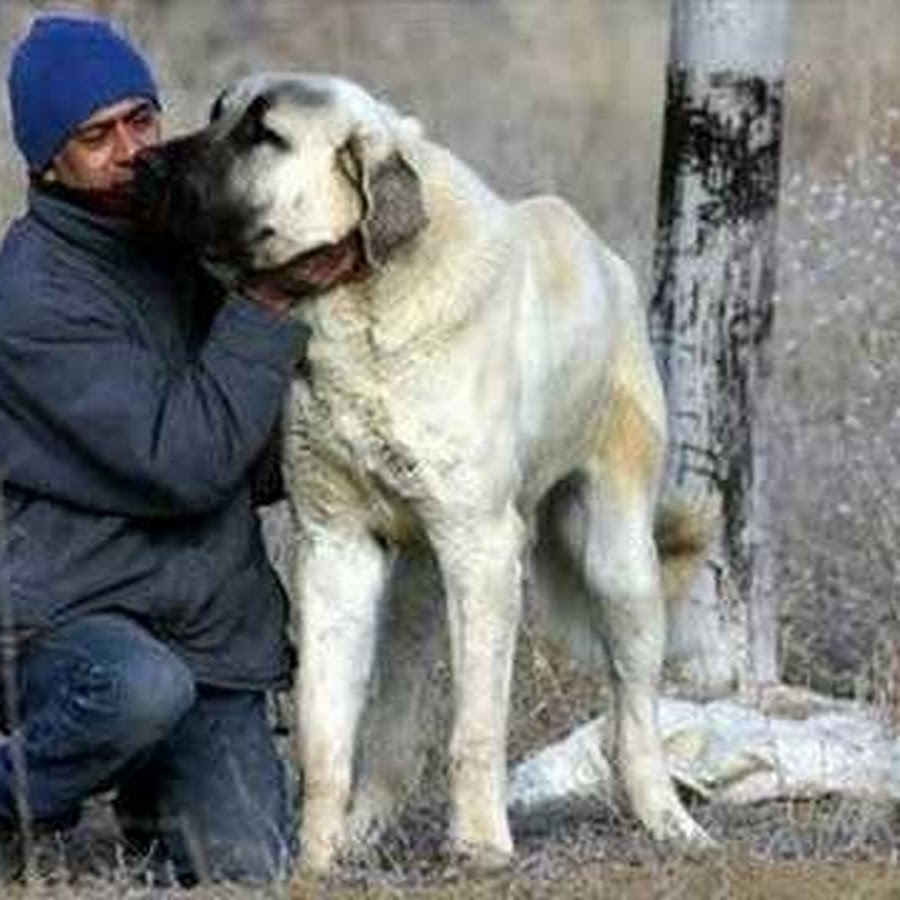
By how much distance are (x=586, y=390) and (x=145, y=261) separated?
920mm

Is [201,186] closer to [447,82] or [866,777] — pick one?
[866,777]

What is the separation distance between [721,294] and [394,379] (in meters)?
1.96

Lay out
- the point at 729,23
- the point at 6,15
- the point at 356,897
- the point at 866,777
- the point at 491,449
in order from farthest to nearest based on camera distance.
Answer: the point at 6,15 → the point at 729,23 → the point at 866,777 → the point at 491,449 → the point at 356,897

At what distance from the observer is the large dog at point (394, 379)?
614 cm

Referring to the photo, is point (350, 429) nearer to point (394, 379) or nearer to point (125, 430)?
point (394, 379)

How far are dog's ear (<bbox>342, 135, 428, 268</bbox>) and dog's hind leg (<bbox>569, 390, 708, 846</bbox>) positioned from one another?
0.87 metres

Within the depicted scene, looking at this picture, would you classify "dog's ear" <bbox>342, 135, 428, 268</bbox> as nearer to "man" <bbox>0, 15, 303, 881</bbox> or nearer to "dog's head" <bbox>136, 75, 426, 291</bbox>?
"dog's head" <bbox>136, 75, 426, 291</bbox>

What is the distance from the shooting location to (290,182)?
6.14 meters

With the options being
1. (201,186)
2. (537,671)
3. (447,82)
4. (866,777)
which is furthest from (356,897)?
(447,82)

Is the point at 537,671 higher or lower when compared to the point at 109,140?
lower

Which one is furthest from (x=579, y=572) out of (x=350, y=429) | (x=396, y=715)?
(x=350, y=429)

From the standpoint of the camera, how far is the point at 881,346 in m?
9.34

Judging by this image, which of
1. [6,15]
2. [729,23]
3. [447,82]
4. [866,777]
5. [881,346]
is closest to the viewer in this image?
[866,777]

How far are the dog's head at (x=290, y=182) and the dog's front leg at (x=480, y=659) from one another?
54cm
